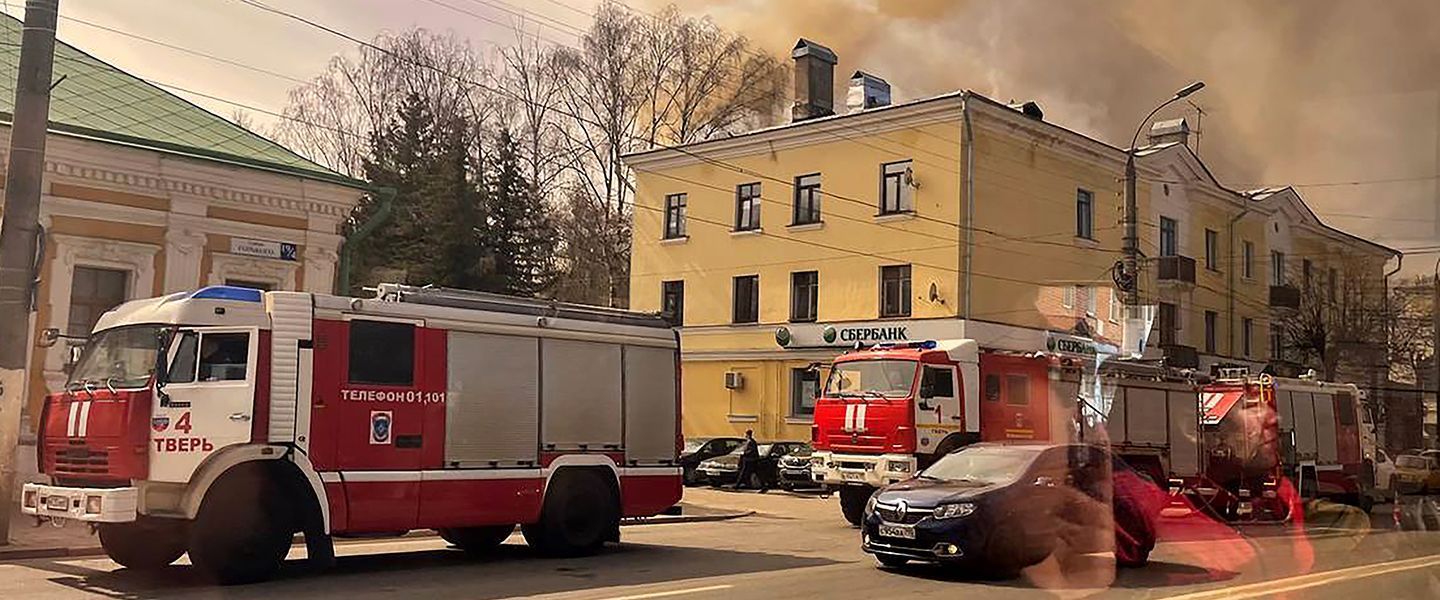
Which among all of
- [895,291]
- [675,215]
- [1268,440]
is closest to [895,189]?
[895,291]

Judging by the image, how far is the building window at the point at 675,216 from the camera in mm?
36969

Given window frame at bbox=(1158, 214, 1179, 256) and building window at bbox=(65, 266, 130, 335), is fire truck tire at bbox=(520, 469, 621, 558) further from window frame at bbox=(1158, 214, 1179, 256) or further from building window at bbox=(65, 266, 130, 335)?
window frame at bbox=(1158, 214, 1179, 256)

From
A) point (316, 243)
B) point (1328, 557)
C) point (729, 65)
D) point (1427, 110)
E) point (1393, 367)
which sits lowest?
point (1328, 557)

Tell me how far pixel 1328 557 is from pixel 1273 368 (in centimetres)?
861

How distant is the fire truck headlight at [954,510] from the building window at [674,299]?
25.0 m

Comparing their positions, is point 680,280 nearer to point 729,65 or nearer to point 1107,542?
point 729,65

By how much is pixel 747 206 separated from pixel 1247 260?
15721 mm

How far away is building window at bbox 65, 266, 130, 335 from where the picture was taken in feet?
59.1

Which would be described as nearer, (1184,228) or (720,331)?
(1184,228)

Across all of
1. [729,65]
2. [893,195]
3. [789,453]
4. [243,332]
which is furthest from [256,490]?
[893,195]

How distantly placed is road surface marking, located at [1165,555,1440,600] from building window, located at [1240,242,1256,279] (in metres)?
5.85

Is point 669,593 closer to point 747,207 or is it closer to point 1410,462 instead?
point 1410,462

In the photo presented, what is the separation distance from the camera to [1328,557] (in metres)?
15.2

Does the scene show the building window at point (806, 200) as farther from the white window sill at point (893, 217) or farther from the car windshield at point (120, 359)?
the car windshield at point (120, 359)
